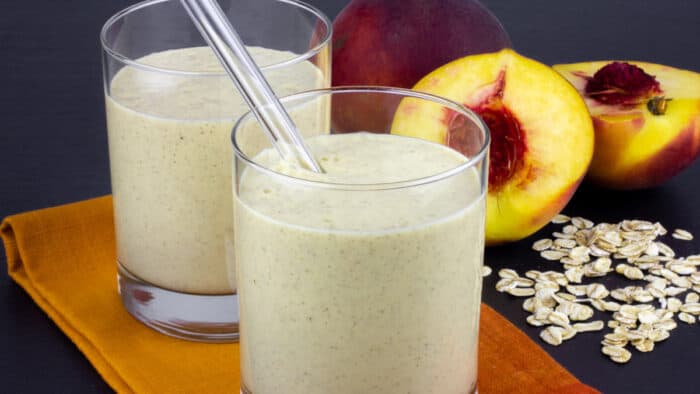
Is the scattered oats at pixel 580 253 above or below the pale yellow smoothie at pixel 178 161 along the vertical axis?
below

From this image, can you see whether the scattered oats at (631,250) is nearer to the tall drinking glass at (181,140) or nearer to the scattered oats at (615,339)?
the scattered oats at (615,339)

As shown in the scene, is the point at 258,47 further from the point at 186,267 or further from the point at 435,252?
the point at 435,252

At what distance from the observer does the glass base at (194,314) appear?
131cm

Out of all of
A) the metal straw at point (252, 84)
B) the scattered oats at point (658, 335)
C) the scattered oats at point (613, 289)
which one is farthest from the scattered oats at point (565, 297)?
the metal straw at point (252, 84)

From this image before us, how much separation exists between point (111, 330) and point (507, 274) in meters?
0.48

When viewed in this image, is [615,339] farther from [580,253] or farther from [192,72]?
[192,72]

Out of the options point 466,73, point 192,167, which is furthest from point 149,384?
point 466,73

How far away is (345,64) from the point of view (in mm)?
1656

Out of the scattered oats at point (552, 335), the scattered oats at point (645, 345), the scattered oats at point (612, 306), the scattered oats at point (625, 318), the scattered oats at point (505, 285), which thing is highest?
the scattered oats at point (505, 285)

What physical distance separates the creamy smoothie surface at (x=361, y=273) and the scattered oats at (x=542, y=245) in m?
0.48

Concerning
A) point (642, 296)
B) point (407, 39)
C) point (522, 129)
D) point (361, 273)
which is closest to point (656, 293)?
point (642, 296)

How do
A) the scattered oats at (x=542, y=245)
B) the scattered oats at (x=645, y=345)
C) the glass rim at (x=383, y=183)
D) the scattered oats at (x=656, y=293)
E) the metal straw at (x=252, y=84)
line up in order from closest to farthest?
the glass rim at (x=383, y=183) → the metal straw at (x=252, y=84) → the scattered oats at (x=645, y=345) → the scattered oats at (x=656, y=293) → the scattered oats at (x=542, y=245)

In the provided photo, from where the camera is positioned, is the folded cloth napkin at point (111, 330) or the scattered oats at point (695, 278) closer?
the folded cloth napkin at point (111, 330)

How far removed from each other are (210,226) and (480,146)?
0.35 m
